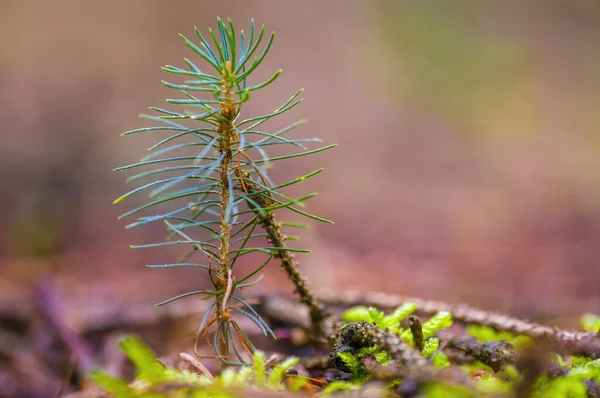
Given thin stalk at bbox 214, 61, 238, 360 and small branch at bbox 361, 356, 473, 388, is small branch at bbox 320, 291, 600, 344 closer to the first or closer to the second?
small branch at bbox 361, 356, 473, 388

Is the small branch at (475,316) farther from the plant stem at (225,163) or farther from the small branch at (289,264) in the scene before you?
the plant stem at (225,163)

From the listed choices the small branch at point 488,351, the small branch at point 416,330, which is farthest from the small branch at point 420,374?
the small branch at point 488,351

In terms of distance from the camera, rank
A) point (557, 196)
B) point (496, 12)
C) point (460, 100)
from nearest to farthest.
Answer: point (557, 196)
point (460, 100)
point (496, 12)

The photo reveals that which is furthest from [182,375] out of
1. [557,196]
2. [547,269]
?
[557,196]

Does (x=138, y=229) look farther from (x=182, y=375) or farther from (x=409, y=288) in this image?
(x=182, y=375)

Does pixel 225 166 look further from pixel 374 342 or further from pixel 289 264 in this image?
pixel 374 342

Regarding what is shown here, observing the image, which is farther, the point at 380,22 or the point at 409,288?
the point at 380,22

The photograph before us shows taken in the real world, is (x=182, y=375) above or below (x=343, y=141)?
below

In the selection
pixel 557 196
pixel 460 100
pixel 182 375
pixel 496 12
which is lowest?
pixel 182 375
